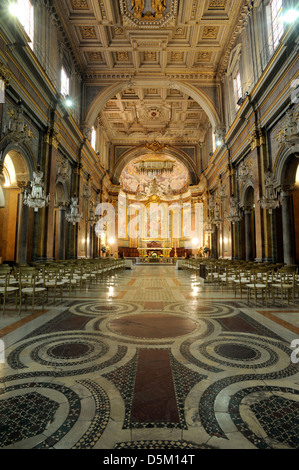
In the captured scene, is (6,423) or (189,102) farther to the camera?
(189,102)

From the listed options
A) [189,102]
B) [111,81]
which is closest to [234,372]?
[111,81]

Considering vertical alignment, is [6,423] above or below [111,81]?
below

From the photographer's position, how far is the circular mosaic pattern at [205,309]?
193 inches

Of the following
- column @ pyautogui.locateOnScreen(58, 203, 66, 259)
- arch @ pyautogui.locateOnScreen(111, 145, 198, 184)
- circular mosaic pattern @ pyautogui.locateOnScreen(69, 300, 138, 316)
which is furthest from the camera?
arch @ pyautogui.locateOnScreen(111, 145, 198, 184)

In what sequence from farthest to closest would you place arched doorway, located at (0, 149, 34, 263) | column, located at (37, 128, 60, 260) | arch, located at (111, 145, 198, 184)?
arch, located at (111, 145, 198, 184), column, located at (37, 128, 60, 260), arched doorway, located at (0, 149, 34, 263)

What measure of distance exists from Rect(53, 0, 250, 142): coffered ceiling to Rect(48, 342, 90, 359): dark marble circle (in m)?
15.8

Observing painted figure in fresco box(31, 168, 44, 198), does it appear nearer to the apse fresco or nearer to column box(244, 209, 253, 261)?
column box(244, 209, 253, 261)

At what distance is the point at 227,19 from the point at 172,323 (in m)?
16.5

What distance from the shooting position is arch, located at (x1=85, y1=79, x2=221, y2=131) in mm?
17594

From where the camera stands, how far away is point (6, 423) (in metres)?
1.75

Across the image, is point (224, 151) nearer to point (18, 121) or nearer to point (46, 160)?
point (46, 160)

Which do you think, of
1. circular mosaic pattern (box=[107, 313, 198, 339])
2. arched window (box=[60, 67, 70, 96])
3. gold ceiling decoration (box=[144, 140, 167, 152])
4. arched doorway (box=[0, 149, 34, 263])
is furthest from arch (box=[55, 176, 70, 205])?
gold ceiling decoration (box=[144, 140, 167, 152])

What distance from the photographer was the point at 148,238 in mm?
30969

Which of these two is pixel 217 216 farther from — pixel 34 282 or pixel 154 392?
pixel 154 392
